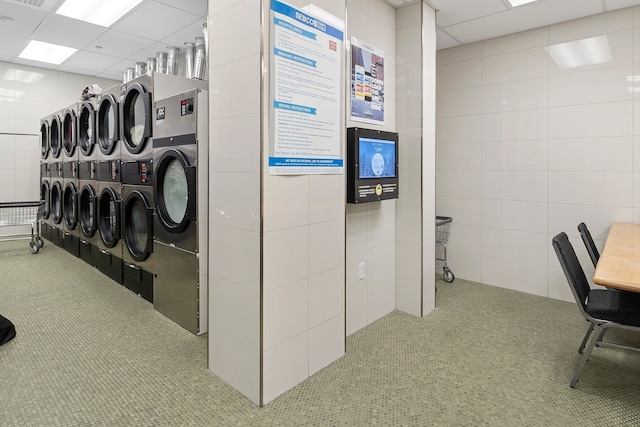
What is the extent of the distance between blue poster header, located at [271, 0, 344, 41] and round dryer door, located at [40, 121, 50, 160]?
5690mm

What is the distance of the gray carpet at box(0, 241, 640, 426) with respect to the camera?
1.94 meters

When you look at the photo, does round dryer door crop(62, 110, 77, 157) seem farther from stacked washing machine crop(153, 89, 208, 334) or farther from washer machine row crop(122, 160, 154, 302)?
stacked washing machine crop(153, 89, 208, 334)

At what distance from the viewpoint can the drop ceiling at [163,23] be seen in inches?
128

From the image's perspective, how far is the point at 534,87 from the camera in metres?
3.79

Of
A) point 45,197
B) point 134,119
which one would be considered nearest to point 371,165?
point 134,119

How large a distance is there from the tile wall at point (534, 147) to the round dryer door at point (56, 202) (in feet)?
18.1

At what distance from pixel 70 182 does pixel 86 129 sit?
0.85 metres

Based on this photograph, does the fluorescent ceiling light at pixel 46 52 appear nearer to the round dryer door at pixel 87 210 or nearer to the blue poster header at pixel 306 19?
the round dryer door at pixel 87 210

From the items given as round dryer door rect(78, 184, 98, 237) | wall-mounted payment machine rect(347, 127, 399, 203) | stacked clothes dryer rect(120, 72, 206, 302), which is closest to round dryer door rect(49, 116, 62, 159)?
round dryer door rect(78, 184, 98, 237)

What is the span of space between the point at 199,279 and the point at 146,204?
100cm

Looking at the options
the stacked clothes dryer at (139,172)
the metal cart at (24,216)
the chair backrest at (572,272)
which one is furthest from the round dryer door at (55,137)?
the chair backrest at (572,272)

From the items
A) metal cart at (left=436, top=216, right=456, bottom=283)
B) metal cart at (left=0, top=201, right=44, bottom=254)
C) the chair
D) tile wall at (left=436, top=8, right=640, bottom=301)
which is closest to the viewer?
the chair

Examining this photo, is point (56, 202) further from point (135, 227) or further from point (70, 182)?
point (135, 227)

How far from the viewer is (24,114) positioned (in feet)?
20.8
